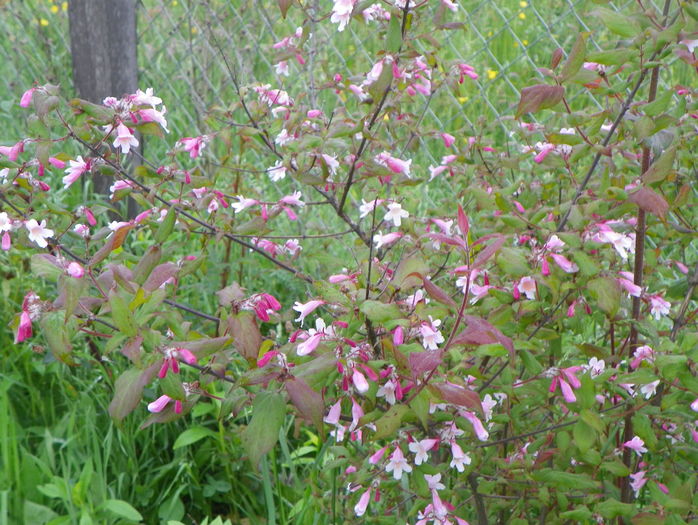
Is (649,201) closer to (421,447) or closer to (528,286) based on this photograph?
(528,286)

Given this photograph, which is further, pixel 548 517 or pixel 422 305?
pixel 548 517

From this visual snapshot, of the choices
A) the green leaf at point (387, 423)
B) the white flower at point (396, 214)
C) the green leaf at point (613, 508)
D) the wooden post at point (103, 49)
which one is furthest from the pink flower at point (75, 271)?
the wooden post at point (103, 49)

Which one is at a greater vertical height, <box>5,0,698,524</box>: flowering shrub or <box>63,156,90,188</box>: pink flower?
<box>63,156,90,188</box>: pink flower

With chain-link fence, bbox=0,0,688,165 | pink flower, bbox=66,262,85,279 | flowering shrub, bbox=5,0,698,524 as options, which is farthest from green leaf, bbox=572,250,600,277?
chain-link fence, bbox=0,0,688,165

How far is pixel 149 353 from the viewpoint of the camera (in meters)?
1.18

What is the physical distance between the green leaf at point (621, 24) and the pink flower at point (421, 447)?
723 millimetres

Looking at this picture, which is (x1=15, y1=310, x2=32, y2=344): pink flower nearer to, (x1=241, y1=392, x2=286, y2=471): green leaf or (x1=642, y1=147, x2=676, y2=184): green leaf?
(x1=241, y1=392, x2=286, y2=471): green leaf

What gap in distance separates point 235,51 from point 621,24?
204 cm

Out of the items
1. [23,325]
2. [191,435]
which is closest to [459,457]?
[23,325]

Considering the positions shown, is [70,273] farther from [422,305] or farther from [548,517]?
[548,517]

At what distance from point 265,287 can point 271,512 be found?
1.23m

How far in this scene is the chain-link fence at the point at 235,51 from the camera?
3.26 metres

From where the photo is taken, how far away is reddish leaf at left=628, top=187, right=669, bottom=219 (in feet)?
4.27

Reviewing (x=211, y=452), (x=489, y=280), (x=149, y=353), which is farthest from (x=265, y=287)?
(x=149, y=353)
